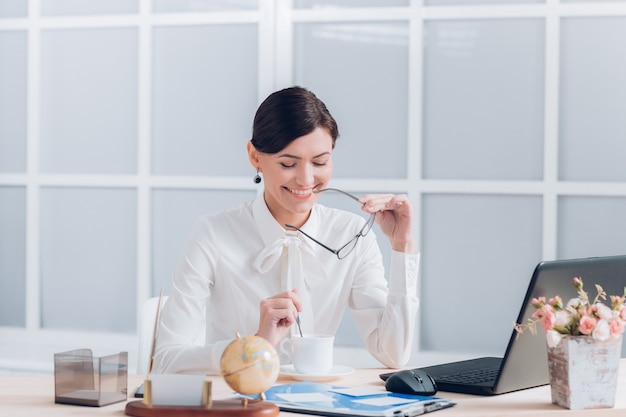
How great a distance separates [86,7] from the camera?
3.52 meters

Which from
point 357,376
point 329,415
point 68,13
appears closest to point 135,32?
point 68,13

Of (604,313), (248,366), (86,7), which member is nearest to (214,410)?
(248,366)

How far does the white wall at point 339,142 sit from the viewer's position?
9.99 feet

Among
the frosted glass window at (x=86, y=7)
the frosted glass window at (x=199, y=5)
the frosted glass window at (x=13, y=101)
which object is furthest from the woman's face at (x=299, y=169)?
the frosted glass window at (x=13, y=101)

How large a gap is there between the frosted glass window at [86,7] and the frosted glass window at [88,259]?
0.70 metres

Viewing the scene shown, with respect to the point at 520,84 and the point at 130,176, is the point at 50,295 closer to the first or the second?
the point at 130,176

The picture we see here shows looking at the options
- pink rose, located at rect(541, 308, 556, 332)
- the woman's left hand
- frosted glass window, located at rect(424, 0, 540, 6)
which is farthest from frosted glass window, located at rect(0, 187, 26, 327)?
pink rose, located at rect(541, 308, 556, 332)

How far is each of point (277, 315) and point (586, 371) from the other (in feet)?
2.06

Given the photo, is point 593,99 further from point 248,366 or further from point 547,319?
point 248,366

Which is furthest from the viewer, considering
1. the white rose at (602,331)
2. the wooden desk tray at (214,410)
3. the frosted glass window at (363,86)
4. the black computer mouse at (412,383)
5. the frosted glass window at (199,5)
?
the frosted glass window at (199,5)

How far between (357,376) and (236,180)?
5.08ft

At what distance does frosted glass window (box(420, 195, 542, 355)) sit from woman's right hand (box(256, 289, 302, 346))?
138cm

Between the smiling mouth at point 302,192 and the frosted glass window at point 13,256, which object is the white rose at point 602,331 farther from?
the frosted glass window at point 13,256

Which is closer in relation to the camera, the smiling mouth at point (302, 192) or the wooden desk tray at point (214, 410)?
the wooden desk tray at point (214, 410)
